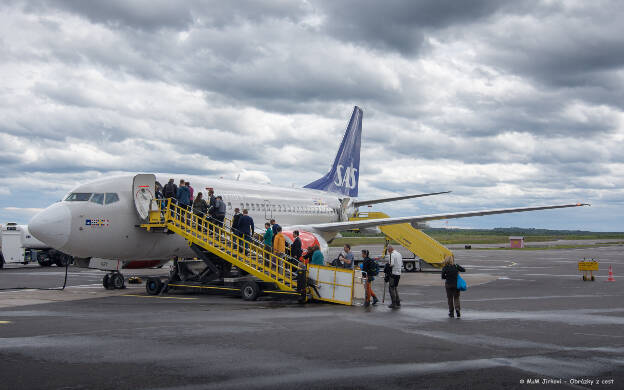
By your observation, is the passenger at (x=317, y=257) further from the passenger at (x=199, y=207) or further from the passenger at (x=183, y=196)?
the passenger at (x=183, y=196)

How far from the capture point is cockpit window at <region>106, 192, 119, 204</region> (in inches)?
751

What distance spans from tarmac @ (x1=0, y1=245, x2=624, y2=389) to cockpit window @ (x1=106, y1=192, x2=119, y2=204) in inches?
130

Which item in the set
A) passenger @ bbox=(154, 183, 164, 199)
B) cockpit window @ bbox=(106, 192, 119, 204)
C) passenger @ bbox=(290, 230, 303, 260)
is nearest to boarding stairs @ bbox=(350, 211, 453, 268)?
passenger @ bbox=(290, 230, 303, 260)

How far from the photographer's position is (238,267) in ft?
60.8

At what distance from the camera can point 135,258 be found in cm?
2011

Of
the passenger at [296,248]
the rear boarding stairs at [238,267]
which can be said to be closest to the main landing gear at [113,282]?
the rear boarding stairs at [238,267]

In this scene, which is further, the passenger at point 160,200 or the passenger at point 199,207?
the passenger at point 199,207

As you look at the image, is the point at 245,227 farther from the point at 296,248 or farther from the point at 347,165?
the point at 347,165

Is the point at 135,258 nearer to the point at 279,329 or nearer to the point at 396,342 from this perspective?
the point at 279,329

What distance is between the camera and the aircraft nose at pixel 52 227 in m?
18.0

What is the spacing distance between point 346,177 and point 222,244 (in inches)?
833

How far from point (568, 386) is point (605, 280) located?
21596 mm

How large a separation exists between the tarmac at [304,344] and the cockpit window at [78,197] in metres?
3.36

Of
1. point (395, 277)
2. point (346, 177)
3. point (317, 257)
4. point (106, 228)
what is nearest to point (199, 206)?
point (106, 228)
